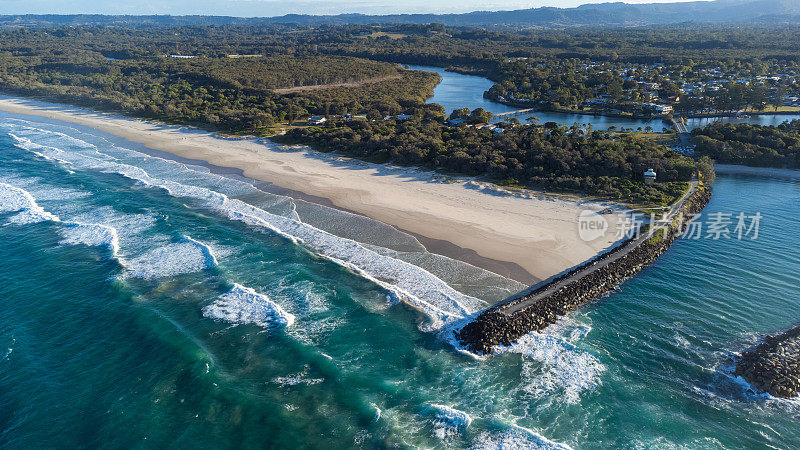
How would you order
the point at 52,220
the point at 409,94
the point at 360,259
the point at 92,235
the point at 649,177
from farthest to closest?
the point at 409,94 → the point at 649,177 → the point at 52,220 → the point at 92,235 → the point at 360,259

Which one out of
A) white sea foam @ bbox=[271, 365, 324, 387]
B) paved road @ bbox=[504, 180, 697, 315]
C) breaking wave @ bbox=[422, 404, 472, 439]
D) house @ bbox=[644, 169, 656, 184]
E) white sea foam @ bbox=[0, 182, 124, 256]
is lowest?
white sea foam @ bbox=[271, 365, 324, 387]

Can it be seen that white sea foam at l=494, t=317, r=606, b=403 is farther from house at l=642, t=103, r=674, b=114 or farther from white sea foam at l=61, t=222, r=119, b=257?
house at l=642, t=103, r=674, b=114

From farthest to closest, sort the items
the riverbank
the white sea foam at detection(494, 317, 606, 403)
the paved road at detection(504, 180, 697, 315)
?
1. the riverbank
2. the paved road at detection(504, 180, 697, 315)
3. the white sea foam at detection(494, 317, 606, 403)

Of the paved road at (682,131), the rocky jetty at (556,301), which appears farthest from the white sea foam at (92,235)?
the paved road at (682,131)

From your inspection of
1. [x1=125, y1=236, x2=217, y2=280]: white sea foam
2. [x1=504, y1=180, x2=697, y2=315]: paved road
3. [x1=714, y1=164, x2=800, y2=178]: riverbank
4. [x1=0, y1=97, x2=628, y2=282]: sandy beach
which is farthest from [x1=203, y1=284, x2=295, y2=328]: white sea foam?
[x1=714, y1=164, x2=800, y2=178]: riverbank

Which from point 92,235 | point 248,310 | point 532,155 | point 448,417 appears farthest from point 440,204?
point 92,235

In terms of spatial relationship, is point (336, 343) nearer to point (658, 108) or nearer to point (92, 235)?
point (92, 235)

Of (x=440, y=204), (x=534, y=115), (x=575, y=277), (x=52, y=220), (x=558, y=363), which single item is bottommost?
(x=558, y=363)
